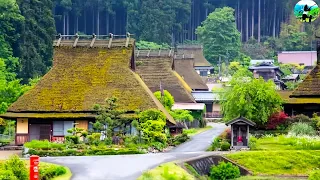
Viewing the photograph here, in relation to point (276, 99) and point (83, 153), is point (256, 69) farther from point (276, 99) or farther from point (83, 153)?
point (83, 153)

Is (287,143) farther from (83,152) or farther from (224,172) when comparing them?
(83,152)

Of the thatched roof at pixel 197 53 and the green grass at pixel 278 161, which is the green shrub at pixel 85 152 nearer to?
the green grass at pixel 278 161

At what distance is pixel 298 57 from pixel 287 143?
6382 centimetres

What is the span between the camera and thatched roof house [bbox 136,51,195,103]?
6394 cm

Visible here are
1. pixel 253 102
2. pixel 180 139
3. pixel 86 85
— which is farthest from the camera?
pixel 86 85

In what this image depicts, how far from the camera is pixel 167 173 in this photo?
93.8ft

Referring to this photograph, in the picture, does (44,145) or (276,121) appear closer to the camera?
(44,145)

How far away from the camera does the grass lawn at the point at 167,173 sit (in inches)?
1090

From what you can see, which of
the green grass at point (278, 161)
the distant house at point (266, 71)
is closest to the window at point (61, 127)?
the green grass at point (278, 161)

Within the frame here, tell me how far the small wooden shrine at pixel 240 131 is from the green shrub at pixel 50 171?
12.3m

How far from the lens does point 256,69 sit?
3445 inches

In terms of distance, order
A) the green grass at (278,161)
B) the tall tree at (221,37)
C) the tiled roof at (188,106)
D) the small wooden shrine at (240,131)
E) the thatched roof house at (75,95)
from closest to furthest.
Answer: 1. the green grass at (278,161)
2. the small wooden shrine at (240,131)
3. the thatched roof house at (75,95)
4. the tiled roof at (188,106)
5. the tall tree at (221,37)

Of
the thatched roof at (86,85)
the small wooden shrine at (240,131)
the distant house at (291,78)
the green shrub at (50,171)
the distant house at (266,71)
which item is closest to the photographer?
the green shrub at (50,171)

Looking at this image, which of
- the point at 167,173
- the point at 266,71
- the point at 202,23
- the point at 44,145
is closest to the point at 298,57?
the point at 202,23
